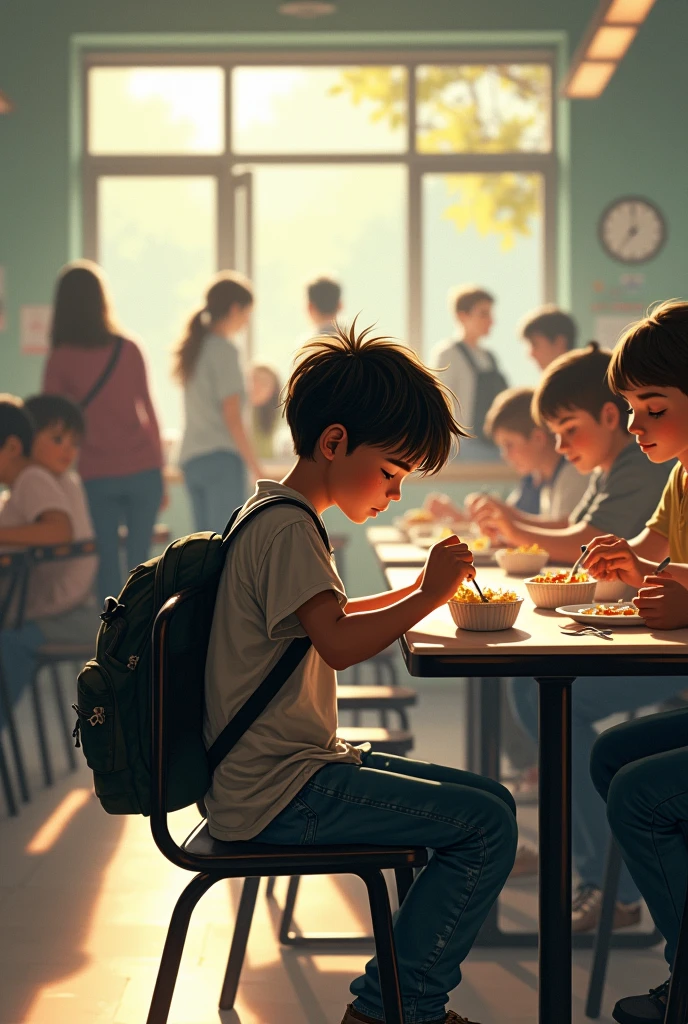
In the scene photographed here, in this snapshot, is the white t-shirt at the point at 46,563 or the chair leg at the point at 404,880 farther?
the white t-shirt at the point at 46,563

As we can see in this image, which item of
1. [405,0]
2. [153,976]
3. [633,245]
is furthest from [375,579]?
[153,976]

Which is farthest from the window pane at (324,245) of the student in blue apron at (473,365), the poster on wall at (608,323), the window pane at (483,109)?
the poster on wall at (608,323)

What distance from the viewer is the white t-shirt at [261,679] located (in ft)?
4.86

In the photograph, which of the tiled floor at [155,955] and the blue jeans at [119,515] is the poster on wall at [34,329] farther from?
the tiled floor at [155,955]

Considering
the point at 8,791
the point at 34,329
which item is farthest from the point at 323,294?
the point at 8,791

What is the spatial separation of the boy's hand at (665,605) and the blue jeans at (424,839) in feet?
1.13

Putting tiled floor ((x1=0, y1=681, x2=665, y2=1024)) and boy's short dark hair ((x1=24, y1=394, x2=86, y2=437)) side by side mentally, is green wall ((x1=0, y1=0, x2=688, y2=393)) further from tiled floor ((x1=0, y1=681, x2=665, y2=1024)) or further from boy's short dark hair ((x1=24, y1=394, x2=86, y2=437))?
tiled floor ((x1=0, y1=681, x2=665, y2=1024))

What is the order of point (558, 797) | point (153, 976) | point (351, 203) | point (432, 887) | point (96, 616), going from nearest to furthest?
1. point (432, 887)
2. point (558, 797)
3. point (153, 976)
4. point (96, 616)
5. point (351, 203)

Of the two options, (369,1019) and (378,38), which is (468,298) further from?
(369,1019)

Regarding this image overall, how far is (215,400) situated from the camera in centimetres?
475

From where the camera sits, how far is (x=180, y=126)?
5.79 meters

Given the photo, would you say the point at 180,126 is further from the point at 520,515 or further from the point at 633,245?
the point at 520,515

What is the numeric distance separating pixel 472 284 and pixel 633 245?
768 millimetres

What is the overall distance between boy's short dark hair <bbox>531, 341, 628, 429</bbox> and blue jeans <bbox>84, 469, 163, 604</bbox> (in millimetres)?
2200
